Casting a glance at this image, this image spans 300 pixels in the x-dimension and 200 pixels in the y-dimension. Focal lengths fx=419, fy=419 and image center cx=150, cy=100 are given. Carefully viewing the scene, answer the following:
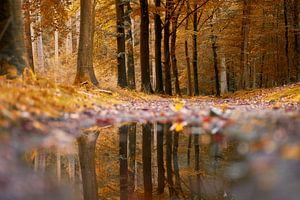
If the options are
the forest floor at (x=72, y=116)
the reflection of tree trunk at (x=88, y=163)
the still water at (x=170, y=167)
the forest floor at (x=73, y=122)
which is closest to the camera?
the still water at (x=170, y=167)

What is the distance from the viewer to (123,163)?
536cm

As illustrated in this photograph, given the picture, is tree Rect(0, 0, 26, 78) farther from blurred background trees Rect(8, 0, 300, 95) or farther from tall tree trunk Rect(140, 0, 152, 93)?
tall tree trunk Rect(140, 0, 152, 93)

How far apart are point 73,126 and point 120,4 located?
14.5 meters

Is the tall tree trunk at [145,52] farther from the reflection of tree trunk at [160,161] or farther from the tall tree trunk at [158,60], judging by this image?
the reflection of tree trunk at [160,161]

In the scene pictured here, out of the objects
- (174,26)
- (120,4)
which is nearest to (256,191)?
(120,4)

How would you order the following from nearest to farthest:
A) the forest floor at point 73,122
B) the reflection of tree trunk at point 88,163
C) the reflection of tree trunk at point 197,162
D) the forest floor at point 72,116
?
the forest floor at point 73,122 < the reflection of tree trunk at point 88,163 < the reflection of tree trunk at point 197,162 < the forest floor at point 72,116

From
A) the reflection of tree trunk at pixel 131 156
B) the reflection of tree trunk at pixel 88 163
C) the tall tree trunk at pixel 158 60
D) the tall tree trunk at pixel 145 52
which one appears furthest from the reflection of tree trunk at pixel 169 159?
the tall tree trunk at pixel 158 60

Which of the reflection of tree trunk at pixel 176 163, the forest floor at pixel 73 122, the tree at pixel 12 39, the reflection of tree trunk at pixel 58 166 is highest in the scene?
the tree at pixel 12 39

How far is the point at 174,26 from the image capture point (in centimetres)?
2627

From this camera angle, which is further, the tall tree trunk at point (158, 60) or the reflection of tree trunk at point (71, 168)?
the tall tree trunk at point (158, 60)

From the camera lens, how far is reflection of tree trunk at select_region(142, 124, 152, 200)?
4.31 meters

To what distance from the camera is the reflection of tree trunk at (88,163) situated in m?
4.09

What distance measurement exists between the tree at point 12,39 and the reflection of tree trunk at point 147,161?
311cm

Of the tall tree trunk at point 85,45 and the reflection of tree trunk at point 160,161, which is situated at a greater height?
the tall tree trunk at point 85,45
